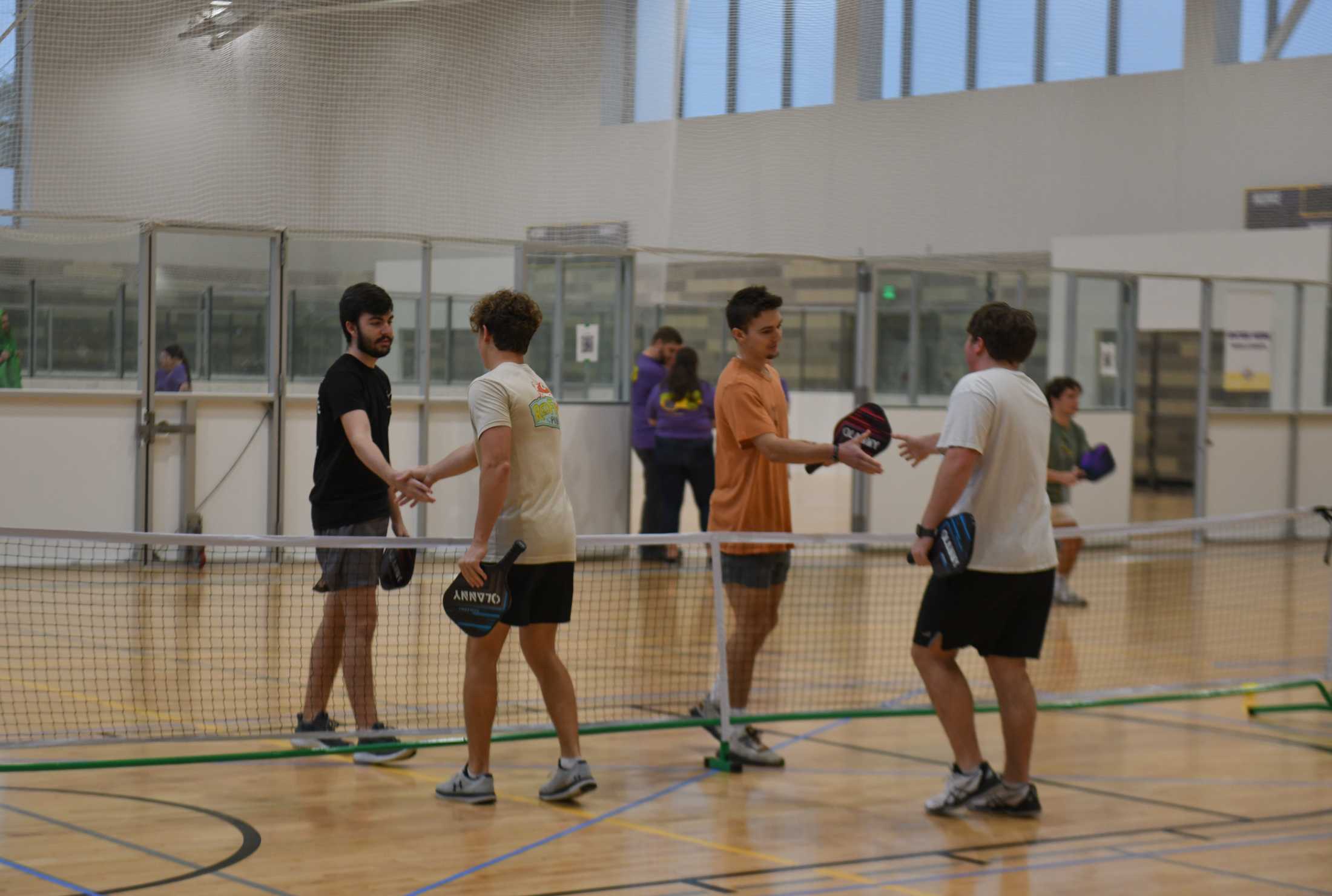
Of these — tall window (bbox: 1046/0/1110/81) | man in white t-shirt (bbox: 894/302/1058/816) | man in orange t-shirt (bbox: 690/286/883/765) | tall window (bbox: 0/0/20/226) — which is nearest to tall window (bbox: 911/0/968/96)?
tall window (bbox: 1046/0/1110/81)

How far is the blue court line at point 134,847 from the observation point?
4.51m

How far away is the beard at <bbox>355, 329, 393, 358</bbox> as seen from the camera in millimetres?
6023

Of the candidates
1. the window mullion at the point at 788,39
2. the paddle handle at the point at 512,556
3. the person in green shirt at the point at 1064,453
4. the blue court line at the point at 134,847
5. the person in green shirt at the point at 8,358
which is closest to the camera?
the blue court line at the point at 134,847

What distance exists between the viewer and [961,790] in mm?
5574

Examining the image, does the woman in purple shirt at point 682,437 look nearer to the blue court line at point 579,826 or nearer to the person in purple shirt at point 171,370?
the person in purple shirt at point 171,370

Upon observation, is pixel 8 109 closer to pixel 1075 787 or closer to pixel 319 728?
pixel 319 728

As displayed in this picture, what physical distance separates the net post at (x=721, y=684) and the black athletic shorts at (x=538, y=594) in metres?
0.85

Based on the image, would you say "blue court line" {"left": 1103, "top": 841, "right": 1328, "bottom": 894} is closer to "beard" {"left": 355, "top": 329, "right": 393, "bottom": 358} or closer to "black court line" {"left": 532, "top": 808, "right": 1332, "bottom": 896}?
"black court line" {"left": 532, "top": 808, "right": 1332, "bottom": 896}

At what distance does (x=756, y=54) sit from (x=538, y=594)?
9638mm

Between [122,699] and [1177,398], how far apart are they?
16.6 metres

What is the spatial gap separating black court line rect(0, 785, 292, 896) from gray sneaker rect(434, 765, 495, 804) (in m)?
0.71

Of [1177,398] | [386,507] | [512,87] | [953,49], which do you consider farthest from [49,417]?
[1177,398]

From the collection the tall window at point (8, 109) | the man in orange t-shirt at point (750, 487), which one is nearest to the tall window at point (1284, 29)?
the tall window at point (8, 109)

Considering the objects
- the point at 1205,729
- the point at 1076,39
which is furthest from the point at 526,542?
the point at 1076,39
